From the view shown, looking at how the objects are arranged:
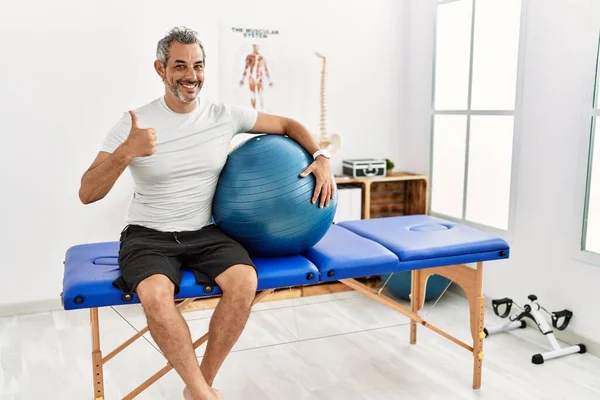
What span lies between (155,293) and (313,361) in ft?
3.80

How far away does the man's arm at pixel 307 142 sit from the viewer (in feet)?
7.07

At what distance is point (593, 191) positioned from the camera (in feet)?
9.30

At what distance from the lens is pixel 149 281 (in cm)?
187

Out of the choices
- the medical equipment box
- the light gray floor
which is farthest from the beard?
the medical equipment box

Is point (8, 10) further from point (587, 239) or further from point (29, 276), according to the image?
point (587, 239)

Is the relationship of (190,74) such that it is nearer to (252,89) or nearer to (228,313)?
(228,313)

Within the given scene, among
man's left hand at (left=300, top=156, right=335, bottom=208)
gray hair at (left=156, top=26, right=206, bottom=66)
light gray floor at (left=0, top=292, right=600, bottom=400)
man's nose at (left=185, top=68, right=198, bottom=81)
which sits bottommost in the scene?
light gray floor at (left=0, top=292, right=600, bottom=400)

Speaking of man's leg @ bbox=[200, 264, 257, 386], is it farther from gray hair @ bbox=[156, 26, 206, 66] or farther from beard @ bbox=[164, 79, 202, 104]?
gray hair @ bbox=[156, 26, 206, 66]

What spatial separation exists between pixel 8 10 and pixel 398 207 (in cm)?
262

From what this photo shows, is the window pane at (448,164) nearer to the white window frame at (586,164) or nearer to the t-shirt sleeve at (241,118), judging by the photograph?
the white window frame at (586,164)

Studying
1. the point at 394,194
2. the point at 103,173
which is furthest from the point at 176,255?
the point at 394,194

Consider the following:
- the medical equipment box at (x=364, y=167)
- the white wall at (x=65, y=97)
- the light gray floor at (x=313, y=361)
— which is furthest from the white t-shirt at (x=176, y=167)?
the medical equipment box at (x=364, y=167)

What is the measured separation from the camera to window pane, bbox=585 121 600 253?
9.21 feet

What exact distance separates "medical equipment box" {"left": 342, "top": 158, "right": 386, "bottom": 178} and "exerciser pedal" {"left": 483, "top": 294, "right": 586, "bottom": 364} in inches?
42.6
